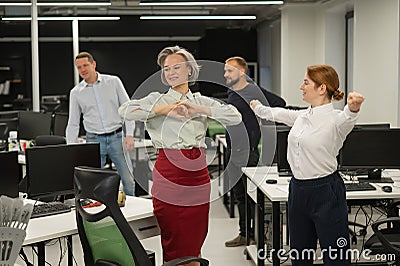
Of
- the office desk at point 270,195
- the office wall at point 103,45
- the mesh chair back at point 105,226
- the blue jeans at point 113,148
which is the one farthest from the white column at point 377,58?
the office wall at point 103,45

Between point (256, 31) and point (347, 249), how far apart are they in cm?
1143

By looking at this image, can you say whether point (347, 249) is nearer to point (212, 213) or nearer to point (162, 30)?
point (212, 213)

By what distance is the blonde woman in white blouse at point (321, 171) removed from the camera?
3.68 meters

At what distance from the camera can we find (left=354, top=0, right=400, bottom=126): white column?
7.24 meters

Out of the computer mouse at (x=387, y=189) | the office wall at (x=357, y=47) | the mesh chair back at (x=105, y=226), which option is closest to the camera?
the mesh chair back at (x=105, y=226)

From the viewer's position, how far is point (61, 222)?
3646 millimetres

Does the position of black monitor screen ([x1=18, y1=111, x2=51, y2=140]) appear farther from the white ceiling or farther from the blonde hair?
the white ceiling

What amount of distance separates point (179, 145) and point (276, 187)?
1.49 m

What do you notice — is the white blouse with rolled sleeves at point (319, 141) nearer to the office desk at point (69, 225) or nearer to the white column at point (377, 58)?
the office desk at point (69, 225)

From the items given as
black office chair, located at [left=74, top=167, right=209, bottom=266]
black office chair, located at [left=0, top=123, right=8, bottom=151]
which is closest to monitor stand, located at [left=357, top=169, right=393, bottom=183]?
black office chair, located at [left=74, top=167, right=209, bottom=266]

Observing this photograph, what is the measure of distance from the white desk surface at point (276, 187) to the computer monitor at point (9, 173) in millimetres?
1716

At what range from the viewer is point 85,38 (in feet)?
55.3

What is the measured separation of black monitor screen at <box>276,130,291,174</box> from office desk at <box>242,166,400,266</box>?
8cm

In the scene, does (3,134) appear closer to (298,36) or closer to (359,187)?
(359,187)
